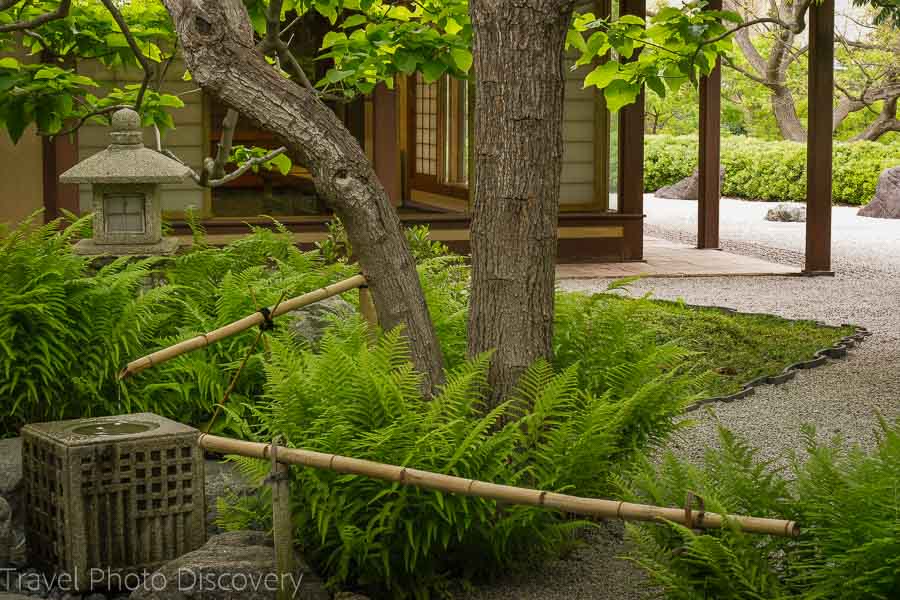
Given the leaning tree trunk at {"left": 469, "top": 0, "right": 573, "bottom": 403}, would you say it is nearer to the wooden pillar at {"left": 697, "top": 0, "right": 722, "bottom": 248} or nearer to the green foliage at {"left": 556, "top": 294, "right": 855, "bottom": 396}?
the green foliage at {"left": 556, "top": 294, "right": 855, "bottom": 396}

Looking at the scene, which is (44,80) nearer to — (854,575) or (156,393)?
(156,393)

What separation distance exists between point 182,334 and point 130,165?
102 centimetres

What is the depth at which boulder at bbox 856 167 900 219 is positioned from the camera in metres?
18.8

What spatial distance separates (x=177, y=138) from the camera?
38.4 feet

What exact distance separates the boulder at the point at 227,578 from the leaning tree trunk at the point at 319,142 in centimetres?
80

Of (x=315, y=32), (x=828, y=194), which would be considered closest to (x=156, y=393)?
(x=828, y=194)

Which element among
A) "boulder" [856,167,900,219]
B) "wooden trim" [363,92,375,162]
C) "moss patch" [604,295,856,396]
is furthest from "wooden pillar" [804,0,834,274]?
"boulder" [856,167,900,219]

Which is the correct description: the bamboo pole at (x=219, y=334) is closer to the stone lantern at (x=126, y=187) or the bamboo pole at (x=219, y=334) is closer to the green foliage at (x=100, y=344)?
the green foliage at (x=100, y=344)

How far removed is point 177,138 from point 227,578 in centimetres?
922

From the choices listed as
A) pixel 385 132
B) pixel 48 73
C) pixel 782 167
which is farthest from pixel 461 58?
pixel 782 167

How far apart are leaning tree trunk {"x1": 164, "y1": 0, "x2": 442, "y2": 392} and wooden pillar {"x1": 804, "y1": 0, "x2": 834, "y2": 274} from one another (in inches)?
317

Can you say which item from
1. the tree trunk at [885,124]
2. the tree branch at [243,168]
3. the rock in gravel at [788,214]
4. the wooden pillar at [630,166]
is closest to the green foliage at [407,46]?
the tree branch at [243,168]

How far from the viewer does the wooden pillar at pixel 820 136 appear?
10914 mm

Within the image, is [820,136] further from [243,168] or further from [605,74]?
[243,168]
